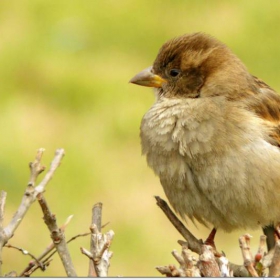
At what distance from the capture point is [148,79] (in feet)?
14.0

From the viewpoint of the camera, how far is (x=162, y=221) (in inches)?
236

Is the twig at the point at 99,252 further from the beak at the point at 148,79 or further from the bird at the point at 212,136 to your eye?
the beak at the point at 148,79

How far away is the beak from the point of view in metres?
4.25

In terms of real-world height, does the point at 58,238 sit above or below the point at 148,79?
below

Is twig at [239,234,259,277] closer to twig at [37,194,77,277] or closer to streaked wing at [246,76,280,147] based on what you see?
twig at [37,194,77,277]

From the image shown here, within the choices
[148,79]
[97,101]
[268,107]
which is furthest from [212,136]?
[97,101]

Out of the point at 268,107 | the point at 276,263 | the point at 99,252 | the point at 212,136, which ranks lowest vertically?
the point at 276,263

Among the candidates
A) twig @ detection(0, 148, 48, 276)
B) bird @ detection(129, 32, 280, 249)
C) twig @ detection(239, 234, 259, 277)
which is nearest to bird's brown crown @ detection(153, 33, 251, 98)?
bird @ detection(129, 32, 280, 249)

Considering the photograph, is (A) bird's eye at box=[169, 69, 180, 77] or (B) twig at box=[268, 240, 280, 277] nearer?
(B) twig at box=[268, 240, 280, 277]

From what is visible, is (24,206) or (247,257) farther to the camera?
(24,206)

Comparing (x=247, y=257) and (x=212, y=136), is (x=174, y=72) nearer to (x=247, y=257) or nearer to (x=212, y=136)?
(x=212, y=136)

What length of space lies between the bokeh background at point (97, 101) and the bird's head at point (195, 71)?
1059 mm

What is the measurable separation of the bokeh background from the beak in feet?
3.69

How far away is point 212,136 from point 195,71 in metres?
0.49
